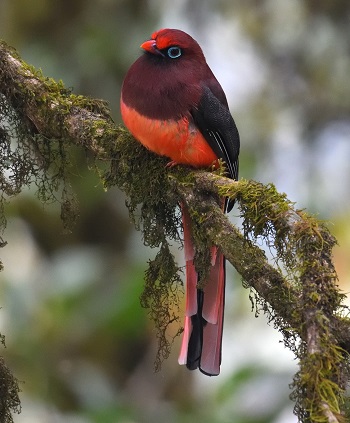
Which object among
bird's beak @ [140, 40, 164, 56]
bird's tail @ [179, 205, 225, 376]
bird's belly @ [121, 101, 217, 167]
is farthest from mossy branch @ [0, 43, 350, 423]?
bird's beak @ [140, 40, 164, 56]

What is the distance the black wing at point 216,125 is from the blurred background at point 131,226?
1.98 ft

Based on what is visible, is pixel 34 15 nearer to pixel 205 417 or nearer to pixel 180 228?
pixel 180 228

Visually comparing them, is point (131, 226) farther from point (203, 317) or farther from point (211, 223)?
point (211, 223)

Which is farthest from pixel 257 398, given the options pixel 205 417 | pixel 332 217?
pixel 332 217

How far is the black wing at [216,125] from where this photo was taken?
9.81 feet

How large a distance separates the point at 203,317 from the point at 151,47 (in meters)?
1.06

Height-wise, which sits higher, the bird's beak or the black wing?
the bird's beak

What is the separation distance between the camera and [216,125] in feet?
9.98

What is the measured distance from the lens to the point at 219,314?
2.98 metres

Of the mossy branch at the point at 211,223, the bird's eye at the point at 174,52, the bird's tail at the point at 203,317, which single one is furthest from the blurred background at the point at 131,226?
the bird's eye at the point at 174,52

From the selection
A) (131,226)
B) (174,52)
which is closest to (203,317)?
(174,52)

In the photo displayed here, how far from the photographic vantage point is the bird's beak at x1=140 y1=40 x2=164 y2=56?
310 cm

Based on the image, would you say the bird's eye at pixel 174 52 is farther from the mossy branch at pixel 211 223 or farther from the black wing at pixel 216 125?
the mossy branch at pixel 211 223

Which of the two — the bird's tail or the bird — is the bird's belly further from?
the bird's tail
